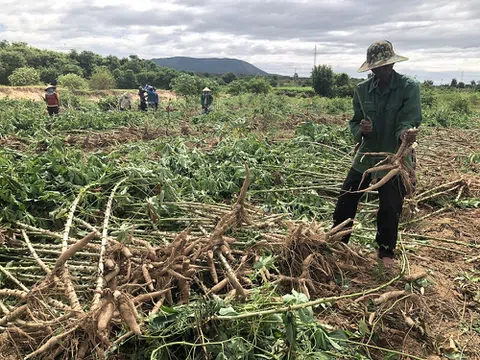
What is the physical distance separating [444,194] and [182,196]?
127 inches

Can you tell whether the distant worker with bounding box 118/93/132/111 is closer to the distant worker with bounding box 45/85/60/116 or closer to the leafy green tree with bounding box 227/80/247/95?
the distant worker with bounding box 45/85/60/116

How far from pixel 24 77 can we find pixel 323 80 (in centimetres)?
2943

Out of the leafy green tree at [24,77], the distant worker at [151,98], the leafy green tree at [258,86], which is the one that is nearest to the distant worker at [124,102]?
the distant worker at [151,98]

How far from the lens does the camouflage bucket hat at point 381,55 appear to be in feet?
9.28

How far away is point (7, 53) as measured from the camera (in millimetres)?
42625

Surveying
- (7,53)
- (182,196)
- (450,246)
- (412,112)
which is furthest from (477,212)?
(7,53)

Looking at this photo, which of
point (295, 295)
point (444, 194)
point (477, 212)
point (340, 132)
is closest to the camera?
point (295, 295)

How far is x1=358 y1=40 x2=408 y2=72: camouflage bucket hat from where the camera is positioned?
9.28 ft

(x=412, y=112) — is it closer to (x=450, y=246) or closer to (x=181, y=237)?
(x=450, y=246)

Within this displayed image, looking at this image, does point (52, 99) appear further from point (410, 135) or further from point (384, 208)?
point (410, 135)

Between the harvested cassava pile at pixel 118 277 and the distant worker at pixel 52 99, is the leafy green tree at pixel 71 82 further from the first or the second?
the harvested cassava pile at pixel 118 277

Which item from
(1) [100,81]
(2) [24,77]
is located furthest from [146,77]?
(2) [24,77]

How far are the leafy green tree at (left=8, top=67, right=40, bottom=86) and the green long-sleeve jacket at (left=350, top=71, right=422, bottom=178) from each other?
40.4m

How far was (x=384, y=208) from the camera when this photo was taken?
2.92 metres
